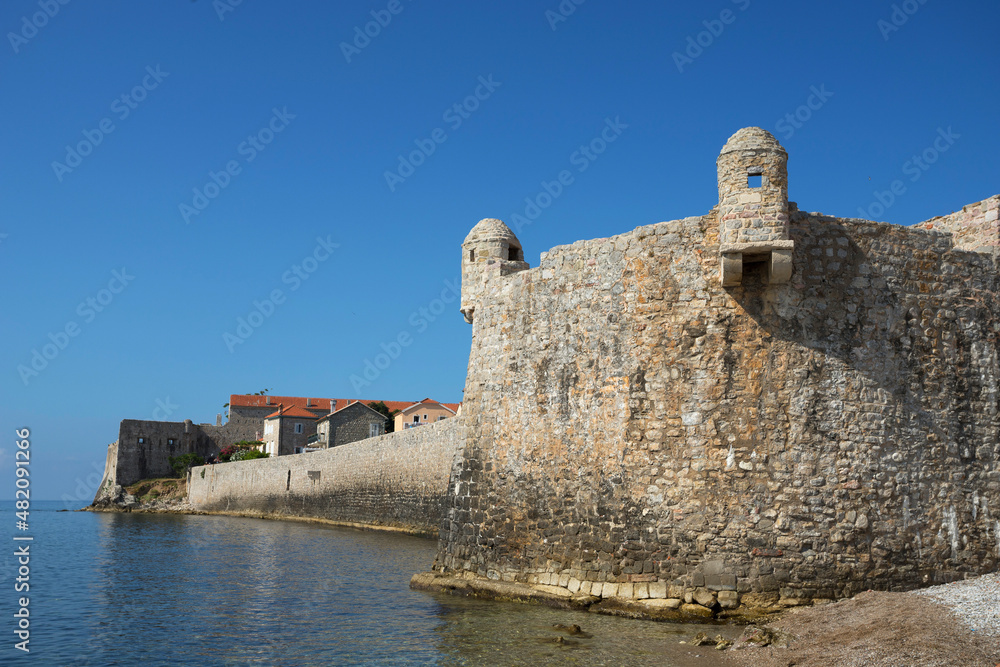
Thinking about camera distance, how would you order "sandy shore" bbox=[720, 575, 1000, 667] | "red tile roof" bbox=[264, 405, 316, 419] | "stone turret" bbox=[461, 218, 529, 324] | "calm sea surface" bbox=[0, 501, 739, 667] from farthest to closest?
"red tile roof" bbox=[264, 405, 316, 419], "stone turret" bbox=[461, 218, 529, 324], "calm sea surface" bbox=[0, 501, 739, 667], "sandy shore" bbox=[720, 575, 1000, 667]

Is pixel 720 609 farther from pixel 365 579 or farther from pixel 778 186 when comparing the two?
pixel 365 579

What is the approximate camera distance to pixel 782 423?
9250 mm

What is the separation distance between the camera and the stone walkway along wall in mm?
9078

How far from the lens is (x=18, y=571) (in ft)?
60.3

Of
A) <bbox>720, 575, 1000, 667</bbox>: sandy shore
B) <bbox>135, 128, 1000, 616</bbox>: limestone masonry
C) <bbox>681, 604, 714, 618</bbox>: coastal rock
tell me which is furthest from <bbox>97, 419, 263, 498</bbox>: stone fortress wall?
<bbox>720, 575, 1000, 667</bbox>: sandy shore

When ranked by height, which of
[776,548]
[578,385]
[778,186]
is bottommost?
[776,548]

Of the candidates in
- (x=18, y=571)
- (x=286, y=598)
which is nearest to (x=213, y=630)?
(x=286, y=598)

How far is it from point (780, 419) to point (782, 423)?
0.17 feet

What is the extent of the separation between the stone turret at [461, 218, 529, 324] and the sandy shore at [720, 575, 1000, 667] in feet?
21.3

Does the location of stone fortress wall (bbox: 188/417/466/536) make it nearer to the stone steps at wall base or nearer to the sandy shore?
the stone steps at wall base

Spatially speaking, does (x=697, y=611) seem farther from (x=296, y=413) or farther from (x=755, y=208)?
(x=296, y=413)

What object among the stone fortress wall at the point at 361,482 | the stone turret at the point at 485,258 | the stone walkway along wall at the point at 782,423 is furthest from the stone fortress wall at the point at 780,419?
the stone fortress wall at the point at 361,482

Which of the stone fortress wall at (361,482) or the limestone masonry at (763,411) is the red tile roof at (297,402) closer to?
the stone fortress wall at (361,482)

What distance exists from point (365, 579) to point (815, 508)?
902 cm
